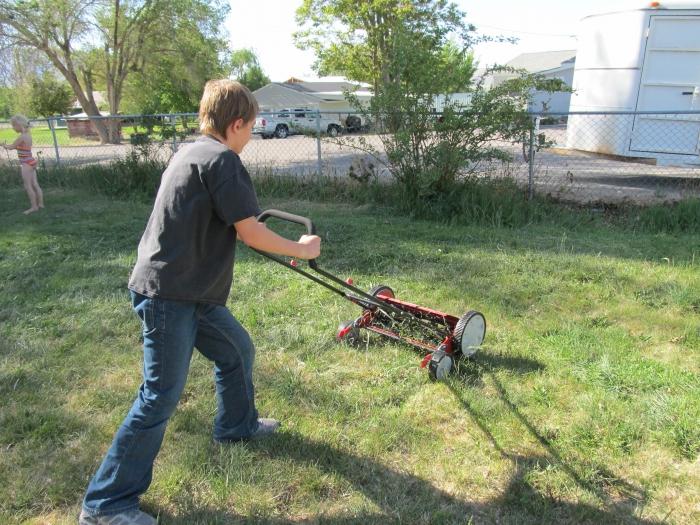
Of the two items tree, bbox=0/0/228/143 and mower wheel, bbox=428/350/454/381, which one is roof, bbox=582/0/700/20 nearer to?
mower wheel, bbox=428/350/454/381

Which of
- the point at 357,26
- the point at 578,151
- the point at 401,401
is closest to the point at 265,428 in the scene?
the point at 401,401

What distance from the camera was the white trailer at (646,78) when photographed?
26.6 feet

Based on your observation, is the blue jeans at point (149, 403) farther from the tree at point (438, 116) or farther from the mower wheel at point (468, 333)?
the tree at point (438, 116)

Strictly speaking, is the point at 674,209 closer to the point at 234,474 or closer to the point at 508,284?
the point at 508,284

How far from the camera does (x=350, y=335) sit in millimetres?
3584

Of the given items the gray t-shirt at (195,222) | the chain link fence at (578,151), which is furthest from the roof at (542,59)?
the gray t-shirt at (195,222)

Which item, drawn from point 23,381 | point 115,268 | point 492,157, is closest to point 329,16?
point 492,157

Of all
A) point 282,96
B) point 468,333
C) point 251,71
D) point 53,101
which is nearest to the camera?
point 468,333

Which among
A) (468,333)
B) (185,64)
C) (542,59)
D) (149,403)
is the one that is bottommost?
(468,333)

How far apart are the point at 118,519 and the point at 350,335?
1.85m

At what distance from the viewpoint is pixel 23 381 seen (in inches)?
125

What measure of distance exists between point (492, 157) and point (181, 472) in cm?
540

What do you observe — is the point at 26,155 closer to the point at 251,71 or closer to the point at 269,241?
the point at 269,241

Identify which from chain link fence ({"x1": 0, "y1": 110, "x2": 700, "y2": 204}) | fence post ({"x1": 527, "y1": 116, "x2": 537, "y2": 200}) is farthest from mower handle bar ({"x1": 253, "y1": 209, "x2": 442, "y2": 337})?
fence post ({"x1": 527, "y1": 116, "x2": 537, "y2": 200})
